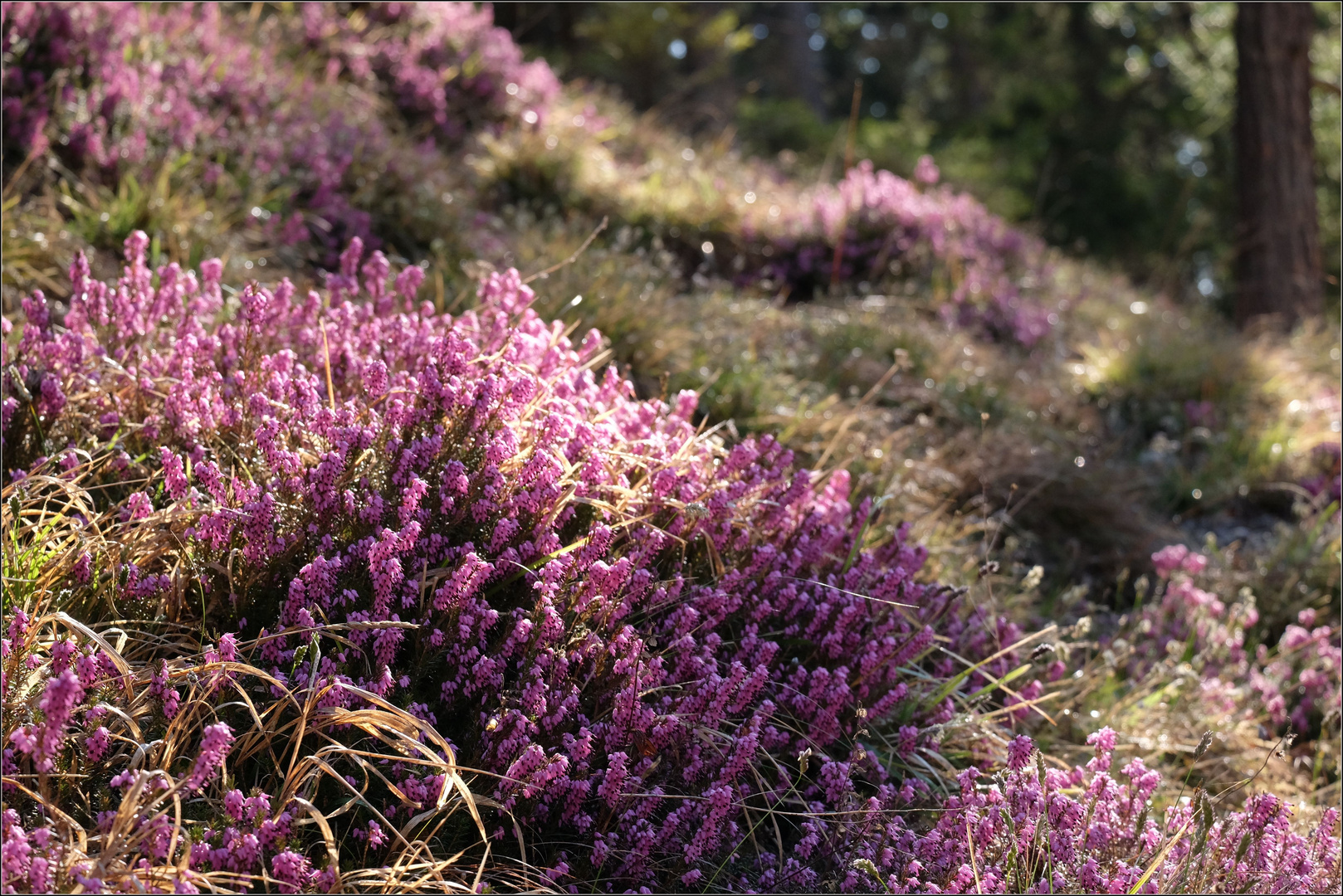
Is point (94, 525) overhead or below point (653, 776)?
below

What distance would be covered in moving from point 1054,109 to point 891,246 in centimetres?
Answer: 1077

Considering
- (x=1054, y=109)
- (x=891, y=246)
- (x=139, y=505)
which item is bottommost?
→ (x=139, y=505)

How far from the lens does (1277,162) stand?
9.24 metres

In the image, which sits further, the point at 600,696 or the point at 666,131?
the point at 666,131

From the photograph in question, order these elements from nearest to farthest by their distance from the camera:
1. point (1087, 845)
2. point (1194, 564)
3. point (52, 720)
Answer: point (52, 720) → point (1087, 845) → point (1194, 564)

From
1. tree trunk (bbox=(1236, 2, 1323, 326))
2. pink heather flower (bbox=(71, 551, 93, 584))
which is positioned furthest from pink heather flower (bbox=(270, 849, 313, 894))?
tree trunk (bbox=(1236, 2, 1323, 326))

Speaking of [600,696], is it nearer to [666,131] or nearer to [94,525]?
[94,525]

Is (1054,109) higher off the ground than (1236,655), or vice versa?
(1054,109)

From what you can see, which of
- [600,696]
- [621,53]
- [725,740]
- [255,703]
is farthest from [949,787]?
[621,53]

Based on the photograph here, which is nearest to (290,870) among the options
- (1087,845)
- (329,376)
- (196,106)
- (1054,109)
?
(329,376)

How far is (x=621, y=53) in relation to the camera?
12.9 metres

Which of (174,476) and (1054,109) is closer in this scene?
(174,476)

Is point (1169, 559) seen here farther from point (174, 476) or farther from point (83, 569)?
point (83, 569)

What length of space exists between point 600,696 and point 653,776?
0.24 meters
